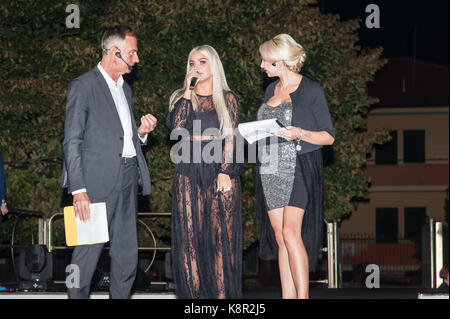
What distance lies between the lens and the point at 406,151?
38.6m

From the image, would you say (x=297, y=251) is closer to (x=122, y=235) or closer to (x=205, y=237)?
(x=205, y=237)

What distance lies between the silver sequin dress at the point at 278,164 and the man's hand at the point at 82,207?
154 centimetres

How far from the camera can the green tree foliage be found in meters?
14.8

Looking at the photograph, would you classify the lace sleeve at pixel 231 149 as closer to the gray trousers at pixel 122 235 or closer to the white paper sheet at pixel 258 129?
the white paper sheet at pixel 258 129

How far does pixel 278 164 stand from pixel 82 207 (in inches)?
67.4

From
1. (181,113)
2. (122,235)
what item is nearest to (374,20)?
(181,113)

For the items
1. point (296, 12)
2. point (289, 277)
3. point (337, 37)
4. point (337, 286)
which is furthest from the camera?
point (337, 37)

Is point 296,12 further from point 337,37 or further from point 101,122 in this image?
point 101,122

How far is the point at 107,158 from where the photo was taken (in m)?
5.76

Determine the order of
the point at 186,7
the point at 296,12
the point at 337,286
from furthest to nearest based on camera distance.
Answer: the point at 296,12 → the point at 186,7 → the point at 337,286

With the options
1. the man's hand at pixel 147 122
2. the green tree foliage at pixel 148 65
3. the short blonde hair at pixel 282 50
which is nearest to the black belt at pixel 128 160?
the man's hand at pixel 147 122

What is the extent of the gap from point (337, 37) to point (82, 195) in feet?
44.3

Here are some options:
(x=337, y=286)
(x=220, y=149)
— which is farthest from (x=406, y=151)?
(x=220, y=149)

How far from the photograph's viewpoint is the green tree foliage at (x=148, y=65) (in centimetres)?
1484
